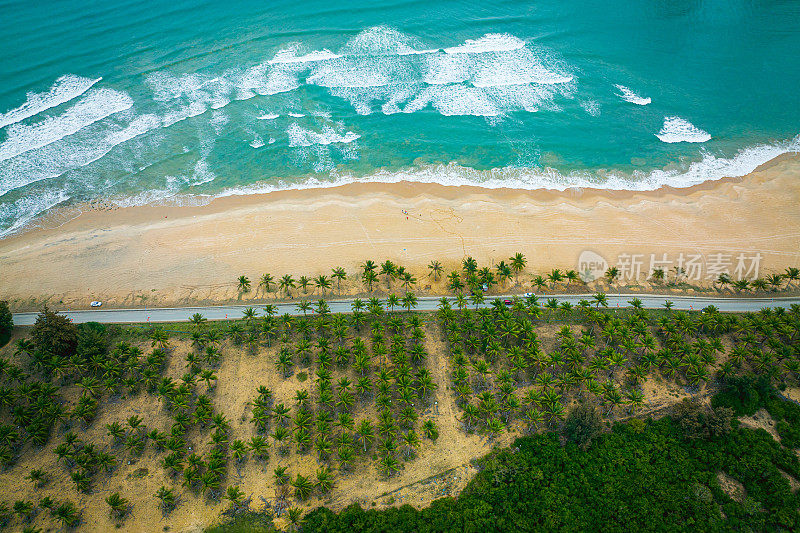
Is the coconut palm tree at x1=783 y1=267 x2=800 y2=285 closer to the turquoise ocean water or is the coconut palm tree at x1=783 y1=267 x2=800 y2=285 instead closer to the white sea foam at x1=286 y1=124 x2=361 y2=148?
the turquoise ocean water

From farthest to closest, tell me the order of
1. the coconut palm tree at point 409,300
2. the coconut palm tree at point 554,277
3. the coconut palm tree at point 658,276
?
the coconut palm tree at point 658,276
the coconut palm tree at point 554,277
the coconut palm tree at point 409,300

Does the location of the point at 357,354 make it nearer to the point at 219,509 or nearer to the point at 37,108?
the point at 219,509

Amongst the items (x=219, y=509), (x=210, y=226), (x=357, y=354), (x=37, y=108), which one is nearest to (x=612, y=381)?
(x=357, y=354)

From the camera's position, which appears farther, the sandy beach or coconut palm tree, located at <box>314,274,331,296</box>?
the sandy beach

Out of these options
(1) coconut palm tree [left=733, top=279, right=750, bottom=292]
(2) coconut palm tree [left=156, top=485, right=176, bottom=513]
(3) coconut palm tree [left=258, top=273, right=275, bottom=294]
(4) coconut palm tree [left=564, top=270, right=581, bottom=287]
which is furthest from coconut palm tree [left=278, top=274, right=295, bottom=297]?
(1) coconut palm tree [left=733, top=279, right=750, bottom=292]

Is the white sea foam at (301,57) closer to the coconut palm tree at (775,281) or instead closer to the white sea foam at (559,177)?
the white sea foam at (559,177)

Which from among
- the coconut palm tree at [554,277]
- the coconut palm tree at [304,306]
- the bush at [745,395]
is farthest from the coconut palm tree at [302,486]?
the bush at [745,395]

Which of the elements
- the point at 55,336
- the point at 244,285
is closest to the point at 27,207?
the point at 55,336
